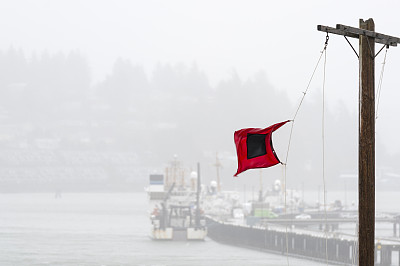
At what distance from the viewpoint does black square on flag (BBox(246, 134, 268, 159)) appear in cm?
1478

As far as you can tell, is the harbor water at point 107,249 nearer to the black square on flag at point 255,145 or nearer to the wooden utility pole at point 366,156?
the black square on flag at point 255,145

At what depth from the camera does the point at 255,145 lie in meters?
14.8

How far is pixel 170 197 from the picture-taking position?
104938 millimetres

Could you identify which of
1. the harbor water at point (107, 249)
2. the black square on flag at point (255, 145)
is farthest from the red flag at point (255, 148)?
the harbor water at point (107, 249)

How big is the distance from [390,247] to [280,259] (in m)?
11.9

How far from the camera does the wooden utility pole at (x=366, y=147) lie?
526 inches

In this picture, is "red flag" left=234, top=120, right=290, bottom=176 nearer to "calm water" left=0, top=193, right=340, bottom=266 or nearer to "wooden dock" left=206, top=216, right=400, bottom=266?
"wooden dock" left=206, top=216, right=400, bottom=266

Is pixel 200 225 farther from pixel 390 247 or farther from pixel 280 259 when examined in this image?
pixel 390 247

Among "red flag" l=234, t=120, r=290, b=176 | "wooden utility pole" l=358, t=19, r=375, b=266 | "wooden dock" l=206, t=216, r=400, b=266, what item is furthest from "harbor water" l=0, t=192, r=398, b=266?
"wooden utility pole" l=358, t=19, r=375, b=266

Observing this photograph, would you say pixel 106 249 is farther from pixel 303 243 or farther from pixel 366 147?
pixel 366 147

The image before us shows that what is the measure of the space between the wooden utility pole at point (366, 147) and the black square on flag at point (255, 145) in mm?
1950

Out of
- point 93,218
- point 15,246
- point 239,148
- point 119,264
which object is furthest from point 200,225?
point 239,148

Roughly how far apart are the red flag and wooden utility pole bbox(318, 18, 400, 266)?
5.94 ft

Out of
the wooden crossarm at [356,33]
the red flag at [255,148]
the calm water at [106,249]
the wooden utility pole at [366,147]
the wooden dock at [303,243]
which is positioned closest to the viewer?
the wooden crossarm at [356,33]
